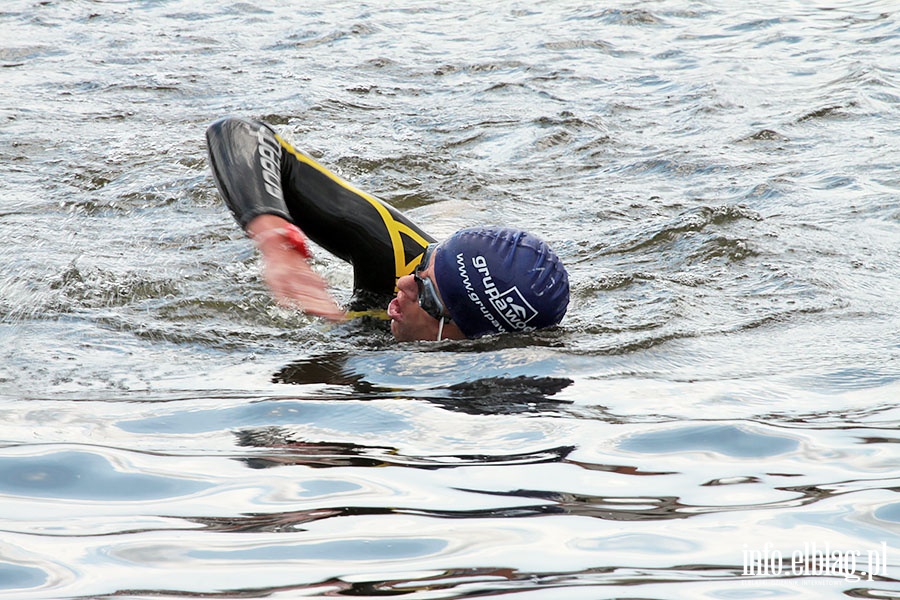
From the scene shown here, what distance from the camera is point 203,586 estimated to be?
249 cm

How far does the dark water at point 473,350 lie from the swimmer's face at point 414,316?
0.10 m

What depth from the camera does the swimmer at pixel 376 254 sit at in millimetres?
4883

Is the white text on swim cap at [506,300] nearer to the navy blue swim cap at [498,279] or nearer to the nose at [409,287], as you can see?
the navy blue swim cap at [498,279]

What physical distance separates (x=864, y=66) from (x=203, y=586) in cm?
1085

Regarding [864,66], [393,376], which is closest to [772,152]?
[864,66]

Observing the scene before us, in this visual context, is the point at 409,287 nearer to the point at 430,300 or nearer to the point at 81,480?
the point at 430,300

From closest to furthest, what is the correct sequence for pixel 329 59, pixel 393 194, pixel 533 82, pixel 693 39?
pixel 393 194 → pixel 533 82 → pixel 329 59 → pixel 693 39

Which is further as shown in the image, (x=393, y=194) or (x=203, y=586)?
(x=393, y=194)

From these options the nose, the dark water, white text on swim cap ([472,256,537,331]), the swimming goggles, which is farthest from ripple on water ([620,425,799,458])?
the nose

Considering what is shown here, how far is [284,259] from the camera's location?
4.83m

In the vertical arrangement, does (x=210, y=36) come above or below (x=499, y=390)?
above

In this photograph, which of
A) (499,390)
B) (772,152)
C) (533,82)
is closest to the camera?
(499,390)

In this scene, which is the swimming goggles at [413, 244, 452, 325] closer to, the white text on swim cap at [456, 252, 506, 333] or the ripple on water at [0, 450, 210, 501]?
the white text on swim cap at [456, 252, 506, 333]

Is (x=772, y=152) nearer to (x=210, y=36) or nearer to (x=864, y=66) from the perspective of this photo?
(x=864, y=66)
